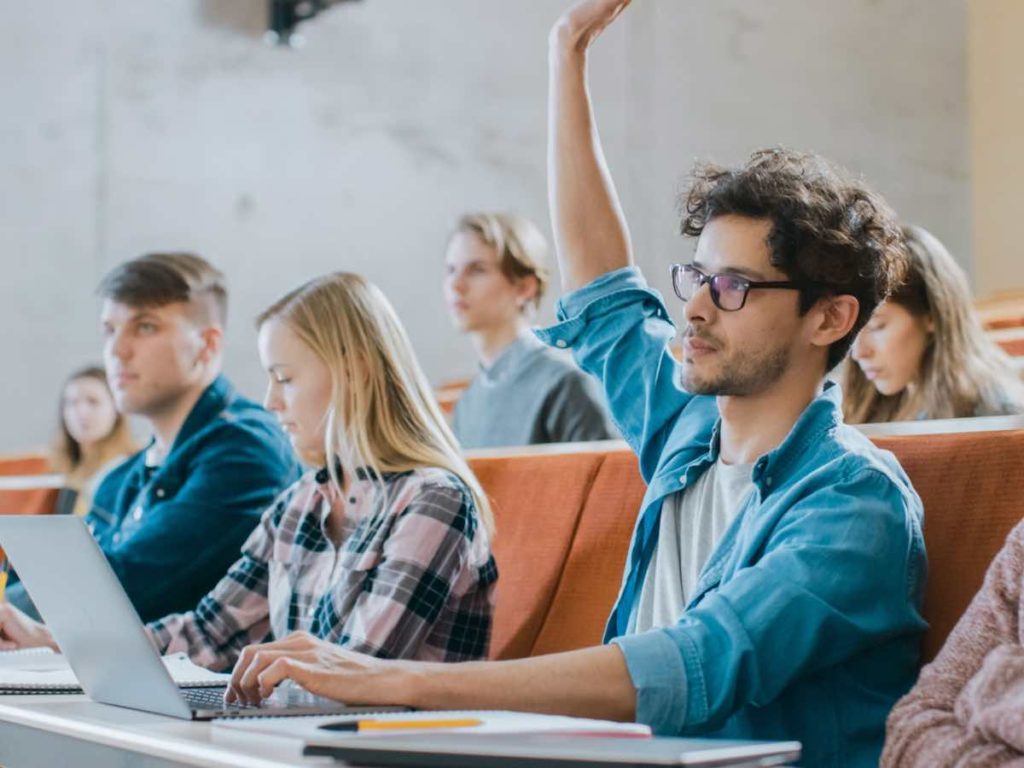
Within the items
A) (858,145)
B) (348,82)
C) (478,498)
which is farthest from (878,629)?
(858,145)

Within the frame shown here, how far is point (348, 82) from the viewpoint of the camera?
614 cm

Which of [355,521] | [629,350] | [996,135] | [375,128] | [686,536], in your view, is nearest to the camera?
[686,536]

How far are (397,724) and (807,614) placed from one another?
443mm

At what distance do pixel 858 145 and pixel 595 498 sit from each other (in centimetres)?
533

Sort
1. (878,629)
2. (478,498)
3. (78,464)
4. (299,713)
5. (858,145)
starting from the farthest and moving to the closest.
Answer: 1. (858,145)
2. (78,464)
3. (478,498)
4. (878,629)
5. (299,713)

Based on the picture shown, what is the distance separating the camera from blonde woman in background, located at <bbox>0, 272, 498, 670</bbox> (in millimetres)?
1861

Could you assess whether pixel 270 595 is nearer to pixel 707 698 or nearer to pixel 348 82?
pixel 707 698

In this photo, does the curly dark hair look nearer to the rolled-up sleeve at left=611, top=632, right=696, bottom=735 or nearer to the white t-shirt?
the white t-shirt

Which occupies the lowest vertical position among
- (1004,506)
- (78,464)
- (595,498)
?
(78,464)

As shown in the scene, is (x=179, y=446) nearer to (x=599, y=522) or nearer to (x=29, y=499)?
(x=599, y=522)

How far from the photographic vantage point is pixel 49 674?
1.66 meters

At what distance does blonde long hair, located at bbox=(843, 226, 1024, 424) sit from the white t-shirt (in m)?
1.18

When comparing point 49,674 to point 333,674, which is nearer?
point 333,674

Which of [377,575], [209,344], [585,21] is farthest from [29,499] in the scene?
[585,21]
